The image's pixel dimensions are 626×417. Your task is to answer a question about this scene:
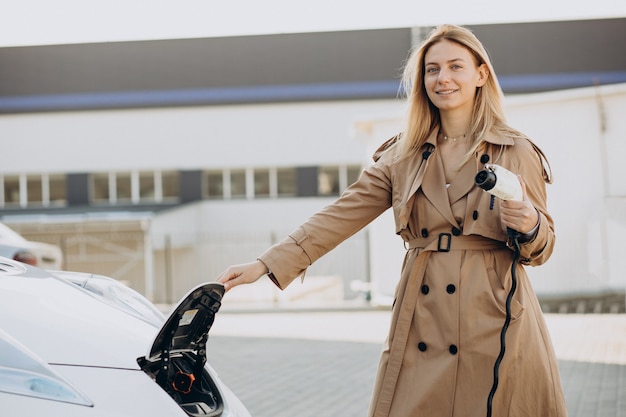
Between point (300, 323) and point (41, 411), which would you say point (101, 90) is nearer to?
point (300, 323)

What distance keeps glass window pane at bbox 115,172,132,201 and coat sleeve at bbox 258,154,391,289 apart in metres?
29.7

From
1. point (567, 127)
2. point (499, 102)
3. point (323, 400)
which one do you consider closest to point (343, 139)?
point (567, 127)

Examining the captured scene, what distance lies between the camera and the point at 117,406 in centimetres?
237

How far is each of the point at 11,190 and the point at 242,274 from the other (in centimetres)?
3130

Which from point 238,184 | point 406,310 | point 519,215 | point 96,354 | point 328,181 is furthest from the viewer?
point 238,184

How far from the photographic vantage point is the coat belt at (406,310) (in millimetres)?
3023

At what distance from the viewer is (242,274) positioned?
3195 millimetres

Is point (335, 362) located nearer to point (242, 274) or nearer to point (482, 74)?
point (242, 274)

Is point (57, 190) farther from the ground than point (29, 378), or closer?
closer

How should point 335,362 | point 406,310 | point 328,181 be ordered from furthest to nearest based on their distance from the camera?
point 328,181 < point 335,362 < point 406,310

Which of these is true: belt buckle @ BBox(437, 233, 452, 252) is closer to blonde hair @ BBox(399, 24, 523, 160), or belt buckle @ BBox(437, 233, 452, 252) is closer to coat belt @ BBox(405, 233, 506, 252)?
coat belt @ BBox(405, 233, 506, 252)

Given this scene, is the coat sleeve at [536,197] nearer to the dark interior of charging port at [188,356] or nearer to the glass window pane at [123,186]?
the dark interior of charging port at [188,356]

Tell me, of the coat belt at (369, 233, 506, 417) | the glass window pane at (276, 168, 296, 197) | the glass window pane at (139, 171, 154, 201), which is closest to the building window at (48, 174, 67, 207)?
the glass window pane at (139, 171, 154, 201)

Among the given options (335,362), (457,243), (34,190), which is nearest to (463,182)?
(457,243)
